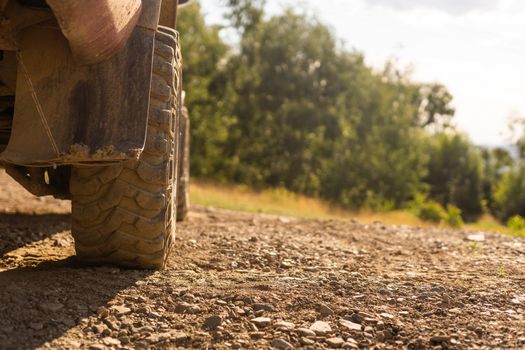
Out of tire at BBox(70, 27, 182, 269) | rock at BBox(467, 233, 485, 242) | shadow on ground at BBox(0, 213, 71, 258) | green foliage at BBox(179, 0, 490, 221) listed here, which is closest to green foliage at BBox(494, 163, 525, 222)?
green foliage at BBox(179, 0, 490, 221)

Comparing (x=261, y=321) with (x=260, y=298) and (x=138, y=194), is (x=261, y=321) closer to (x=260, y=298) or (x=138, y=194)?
(x=260, y=298)

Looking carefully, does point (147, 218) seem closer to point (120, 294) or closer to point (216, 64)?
point (120, 294)

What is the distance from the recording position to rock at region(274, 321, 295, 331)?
332cm

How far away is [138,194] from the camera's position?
4.10 m

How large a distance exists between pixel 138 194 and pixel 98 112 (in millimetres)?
611

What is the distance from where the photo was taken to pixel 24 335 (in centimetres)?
310

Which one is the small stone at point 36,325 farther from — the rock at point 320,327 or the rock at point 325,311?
the rock at point 325,311

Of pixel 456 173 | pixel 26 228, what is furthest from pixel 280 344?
pixel 456 173

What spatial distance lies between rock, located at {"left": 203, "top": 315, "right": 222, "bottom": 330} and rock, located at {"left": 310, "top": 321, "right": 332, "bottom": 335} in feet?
1.41

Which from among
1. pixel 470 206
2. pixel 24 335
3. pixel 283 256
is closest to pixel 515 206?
pixel 470 206

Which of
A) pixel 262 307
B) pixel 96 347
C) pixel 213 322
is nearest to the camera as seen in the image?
pixel 96 347

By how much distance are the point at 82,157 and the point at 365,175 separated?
2527cm

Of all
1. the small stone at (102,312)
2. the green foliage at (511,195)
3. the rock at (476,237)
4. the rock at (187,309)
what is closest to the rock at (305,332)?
the rock at (187,309)

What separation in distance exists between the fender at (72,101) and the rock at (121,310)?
718 mm
